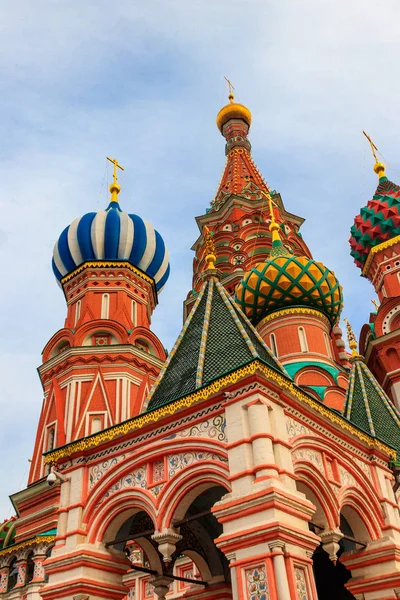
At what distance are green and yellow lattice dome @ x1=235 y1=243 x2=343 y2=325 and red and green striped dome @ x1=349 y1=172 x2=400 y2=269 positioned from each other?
6.17 m

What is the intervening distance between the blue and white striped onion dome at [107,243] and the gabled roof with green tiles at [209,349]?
1262 cm

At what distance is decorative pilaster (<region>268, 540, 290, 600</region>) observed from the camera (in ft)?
19.9

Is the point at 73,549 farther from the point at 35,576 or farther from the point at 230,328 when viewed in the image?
the point at 35,576

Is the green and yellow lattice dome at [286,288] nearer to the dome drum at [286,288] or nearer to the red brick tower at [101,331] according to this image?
the dome drum at [286,288]

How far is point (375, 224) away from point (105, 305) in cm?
1032

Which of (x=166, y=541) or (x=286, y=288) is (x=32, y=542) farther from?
(x=166, y=541)

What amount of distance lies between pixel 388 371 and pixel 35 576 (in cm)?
1195

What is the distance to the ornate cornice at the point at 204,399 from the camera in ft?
24.3

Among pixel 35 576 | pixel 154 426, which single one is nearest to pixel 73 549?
pixel 154 426

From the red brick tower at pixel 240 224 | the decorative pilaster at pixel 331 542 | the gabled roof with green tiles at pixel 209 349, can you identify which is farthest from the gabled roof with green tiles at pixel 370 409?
the red brick tower at pixel 240 224

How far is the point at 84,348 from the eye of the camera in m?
19.2

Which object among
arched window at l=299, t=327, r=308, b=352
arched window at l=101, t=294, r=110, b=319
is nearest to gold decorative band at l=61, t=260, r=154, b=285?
arched window at l=101, t=294, r=110, b=319

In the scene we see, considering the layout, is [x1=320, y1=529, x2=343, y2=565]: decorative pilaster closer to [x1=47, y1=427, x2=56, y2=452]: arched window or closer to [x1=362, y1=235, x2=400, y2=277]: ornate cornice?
[x1=47, y1=427, x2=56, y2=452]: arched window

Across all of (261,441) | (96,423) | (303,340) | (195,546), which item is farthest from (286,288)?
(261,441)
